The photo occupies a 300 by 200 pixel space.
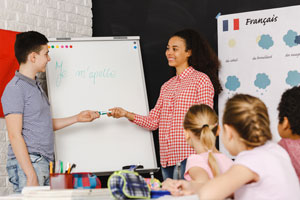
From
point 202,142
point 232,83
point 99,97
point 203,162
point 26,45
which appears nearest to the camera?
point 203,162

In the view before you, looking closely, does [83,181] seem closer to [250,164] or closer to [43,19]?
[250,164]

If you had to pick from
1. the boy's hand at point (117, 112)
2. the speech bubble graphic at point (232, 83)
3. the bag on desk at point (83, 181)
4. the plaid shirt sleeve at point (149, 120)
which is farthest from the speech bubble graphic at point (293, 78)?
the bag on desk at point (83, 181)

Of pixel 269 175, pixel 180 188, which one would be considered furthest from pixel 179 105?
pixel 269 175

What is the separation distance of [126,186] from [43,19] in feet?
8.68

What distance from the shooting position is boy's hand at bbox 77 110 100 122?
3262 millimetres

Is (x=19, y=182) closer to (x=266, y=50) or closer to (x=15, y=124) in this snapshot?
(x=15, y=124)

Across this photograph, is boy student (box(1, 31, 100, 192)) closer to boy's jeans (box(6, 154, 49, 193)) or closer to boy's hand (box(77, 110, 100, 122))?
boy's jeans (box(6, 154, 49, 193))

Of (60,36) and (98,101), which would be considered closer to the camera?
(98,101)

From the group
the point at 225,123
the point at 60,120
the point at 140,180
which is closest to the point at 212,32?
the point at 60,120

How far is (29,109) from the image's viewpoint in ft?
9.12

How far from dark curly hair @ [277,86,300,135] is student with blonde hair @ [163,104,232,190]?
1.11 feet

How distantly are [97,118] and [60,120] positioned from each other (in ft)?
1.53

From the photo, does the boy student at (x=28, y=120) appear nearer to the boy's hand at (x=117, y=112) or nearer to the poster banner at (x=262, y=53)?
the boy's hand at (x=117, y=112)

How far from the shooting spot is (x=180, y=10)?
3.87 metres
